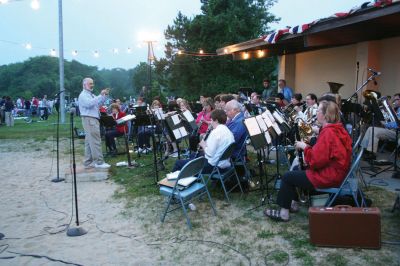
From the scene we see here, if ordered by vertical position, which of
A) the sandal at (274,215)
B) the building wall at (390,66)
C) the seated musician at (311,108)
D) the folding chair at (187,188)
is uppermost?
the building wall at (390,66)

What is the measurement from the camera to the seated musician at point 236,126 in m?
5.70

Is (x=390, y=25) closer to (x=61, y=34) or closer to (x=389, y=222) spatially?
(x=389, y=222)

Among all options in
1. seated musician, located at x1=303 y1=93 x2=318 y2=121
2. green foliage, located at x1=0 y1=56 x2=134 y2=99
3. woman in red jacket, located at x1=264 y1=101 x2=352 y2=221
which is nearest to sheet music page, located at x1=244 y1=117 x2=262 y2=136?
woman in red jacket, located at x1=264 y1=101 x2=352 y2=221

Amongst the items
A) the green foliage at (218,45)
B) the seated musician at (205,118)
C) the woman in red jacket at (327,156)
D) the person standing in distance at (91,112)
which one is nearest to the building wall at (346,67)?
the seated musician at (205,118)

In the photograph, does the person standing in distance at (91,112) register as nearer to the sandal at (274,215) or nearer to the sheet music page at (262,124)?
the sheet music page at (262,124)

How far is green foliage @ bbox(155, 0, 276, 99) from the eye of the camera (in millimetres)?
22266

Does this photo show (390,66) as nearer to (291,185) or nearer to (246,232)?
(291,185)

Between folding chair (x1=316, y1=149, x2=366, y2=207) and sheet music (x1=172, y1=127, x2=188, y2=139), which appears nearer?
folding chair (x1=316, y1=149, x2=366, y2=207)

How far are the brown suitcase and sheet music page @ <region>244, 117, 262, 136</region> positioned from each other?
54.0 inches

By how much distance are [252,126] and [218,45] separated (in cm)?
1830

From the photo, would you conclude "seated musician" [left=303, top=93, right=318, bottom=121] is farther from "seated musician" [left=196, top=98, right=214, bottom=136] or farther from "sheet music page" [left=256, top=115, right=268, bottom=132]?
"seated musician" [left=196, top=98, right=214, bottom=136]

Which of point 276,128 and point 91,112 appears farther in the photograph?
point 91,112

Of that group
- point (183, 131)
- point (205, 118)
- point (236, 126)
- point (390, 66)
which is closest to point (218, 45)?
point (390, 66)

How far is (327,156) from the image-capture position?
155 inches
